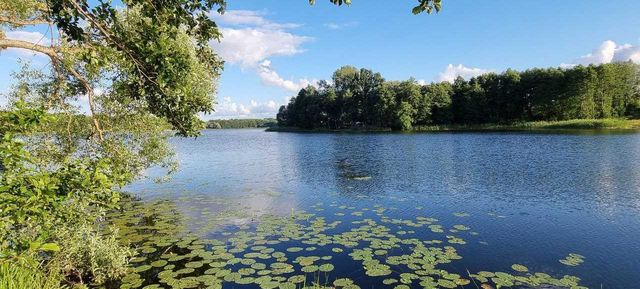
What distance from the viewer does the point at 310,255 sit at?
12922mm

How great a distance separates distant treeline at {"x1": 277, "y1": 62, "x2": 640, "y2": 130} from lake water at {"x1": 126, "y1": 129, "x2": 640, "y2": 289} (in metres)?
64.3

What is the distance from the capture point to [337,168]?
36156 millimetres

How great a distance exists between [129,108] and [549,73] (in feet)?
343

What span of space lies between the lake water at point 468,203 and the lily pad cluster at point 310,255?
0.16 m

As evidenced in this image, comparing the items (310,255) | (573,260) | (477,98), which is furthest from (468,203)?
(477,98)

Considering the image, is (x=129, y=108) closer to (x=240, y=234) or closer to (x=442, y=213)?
(x=240, y=234)

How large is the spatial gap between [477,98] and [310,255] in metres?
109

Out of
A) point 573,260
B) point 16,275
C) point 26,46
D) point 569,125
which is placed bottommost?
point 573,260

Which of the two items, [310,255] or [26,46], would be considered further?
[310,255]

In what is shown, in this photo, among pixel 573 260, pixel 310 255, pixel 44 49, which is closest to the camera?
pixel 44 49

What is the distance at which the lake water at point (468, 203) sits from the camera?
12.4 m

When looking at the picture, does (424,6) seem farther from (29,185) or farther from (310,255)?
(310,255)

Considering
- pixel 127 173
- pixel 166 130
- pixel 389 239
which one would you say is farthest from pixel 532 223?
pixel 166 130

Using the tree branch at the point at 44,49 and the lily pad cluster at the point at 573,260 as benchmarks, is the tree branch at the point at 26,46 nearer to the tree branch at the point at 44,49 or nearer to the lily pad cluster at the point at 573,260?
the tree branch at the point at 44,49
